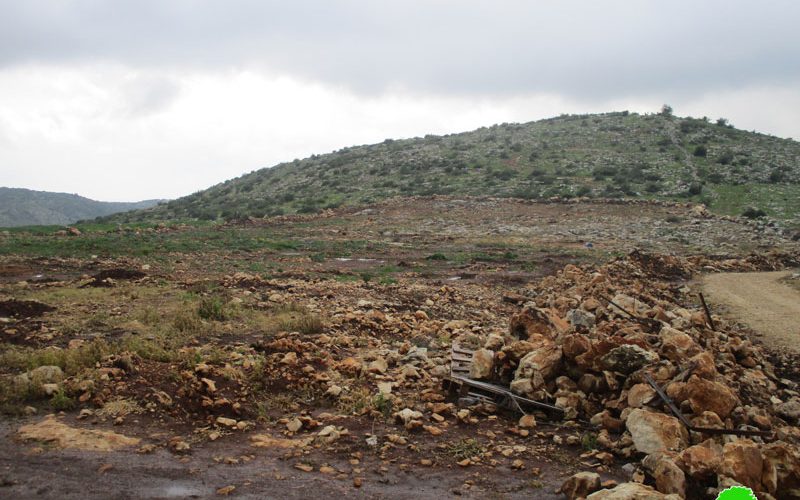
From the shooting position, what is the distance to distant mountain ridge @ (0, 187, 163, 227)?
9644cm

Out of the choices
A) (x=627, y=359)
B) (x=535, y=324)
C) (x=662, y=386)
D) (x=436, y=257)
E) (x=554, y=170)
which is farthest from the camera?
(x=554, y=170)

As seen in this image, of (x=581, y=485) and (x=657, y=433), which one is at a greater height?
(x=657, y=433)

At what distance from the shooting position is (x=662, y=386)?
6086mm

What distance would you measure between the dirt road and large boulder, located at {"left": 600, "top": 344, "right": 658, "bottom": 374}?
4712mm

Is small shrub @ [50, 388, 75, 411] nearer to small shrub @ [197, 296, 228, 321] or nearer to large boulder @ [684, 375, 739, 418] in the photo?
small shrub @ [197, 296, 228, 321]

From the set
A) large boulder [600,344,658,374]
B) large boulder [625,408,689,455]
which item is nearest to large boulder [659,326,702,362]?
large boulder [600,344,658,374]

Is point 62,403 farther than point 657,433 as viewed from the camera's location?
Yes

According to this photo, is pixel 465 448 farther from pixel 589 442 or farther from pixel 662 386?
pixel 662 386

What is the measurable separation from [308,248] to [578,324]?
16.0m

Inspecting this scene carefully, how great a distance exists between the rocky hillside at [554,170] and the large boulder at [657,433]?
98.9 ft

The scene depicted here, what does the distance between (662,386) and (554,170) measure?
38579mm

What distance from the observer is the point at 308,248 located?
23172mm

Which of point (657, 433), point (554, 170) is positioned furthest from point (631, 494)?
point (554, 170)

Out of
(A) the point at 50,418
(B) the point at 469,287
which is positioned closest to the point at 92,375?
(A) the point at 50,418
